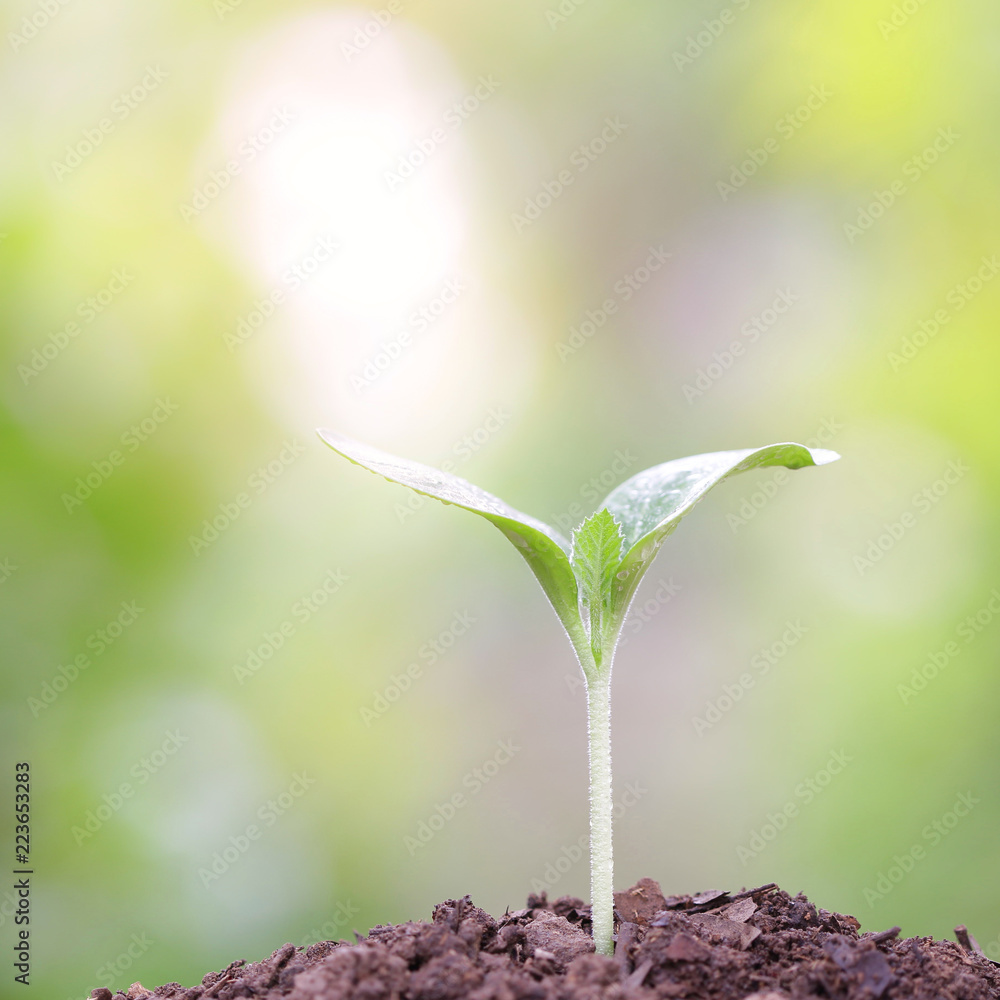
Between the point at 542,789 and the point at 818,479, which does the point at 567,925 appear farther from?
the point at 818,479

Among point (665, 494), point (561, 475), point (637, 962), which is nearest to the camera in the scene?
point (637, 962)

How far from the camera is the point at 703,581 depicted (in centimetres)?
269

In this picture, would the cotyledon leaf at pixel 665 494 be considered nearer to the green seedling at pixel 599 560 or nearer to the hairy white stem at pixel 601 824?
the green seedling at pixel 599 560

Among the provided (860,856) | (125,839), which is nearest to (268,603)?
(125,839)

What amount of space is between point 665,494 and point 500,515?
0.23 m

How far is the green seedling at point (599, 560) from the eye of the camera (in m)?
0.86

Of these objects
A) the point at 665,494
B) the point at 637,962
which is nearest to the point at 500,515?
the point at 665,494

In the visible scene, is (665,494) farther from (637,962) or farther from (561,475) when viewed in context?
(561,475)

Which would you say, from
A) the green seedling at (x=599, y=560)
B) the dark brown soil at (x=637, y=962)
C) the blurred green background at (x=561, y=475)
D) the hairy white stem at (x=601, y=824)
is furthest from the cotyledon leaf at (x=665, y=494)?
the blurred green background at (x=561, y=475)

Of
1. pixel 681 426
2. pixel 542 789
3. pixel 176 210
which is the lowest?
pixel 542 789

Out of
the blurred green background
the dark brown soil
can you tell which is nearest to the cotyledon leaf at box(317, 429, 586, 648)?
the dark brown soil

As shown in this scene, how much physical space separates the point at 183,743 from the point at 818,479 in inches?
78.9

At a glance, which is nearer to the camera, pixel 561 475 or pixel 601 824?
pixel 601 824

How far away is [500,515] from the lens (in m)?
0.85
